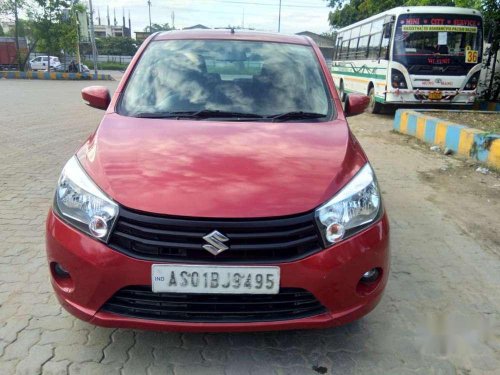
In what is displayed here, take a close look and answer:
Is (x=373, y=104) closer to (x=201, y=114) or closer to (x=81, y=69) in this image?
(x=201, y=114)

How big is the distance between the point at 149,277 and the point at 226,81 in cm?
175

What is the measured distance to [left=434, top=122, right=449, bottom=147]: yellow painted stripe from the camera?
8.11 m

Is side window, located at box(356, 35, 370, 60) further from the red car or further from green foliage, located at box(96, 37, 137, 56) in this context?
green foliage, located at box(96, 37, 137, 56)

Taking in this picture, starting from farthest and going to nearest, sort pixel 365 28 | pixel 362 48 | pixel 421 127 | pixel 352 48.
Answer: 1. pixel 352 48
2. pixel 362 48
3. pixel 365 28
4. pixel 421 127

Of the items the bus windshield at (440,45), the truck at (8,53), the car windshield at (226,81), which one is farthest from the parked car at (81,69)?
the car windshield at (226,81)

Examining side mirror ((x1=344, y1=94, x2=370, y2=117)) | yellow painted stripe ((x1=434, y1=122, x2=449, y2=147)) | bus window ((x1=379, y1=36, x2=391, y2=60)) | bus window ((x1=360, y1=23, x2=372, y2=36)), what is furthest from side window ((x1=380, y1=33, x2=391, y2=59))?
side mirror ((x1=344, y1=94, x2=370, y2=117))

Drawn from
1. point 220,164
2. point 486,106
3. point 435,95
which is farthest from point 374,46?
point 220,164

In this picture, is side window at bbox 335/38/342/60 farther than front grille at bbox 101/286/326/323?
Yes

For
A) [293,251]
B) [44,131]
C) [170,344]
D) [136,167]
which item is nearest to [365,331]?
[293,251]

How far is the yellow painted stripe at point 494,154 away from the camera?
21.4 feet

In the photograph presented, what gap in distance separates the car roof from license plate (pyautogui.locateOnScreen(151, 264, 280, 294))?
2.25 meters

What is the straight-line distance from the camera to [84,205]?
2.24 m

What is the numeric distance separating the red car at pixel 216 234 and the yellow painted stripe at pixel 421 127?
691 cm

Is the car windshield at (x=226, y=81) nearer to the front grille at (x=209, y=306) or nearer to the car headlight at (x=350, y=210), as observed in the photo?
the car headlight at (x=350, y=210)
